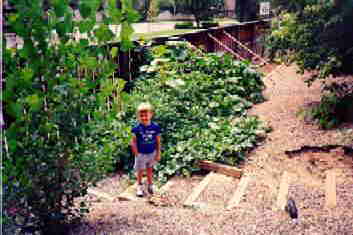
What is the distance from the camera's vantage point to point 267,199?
4.66 metres

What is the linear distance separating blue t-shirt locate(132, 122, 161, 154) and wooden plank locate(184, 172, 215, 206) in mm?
674

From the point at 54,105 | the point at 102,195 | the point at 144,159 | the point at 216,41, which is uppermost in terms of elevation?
the point at 216,41

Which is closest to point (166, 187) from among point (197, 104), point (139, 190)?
point (139, 190)

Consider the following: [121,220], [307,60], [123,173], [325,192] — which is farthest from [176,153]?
[307,60]

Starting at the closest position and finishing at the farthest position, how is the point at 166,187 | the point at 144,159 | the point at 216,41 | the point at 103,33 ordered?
1. the point at 103,33
2. the point at 144,159
3. the point at 166,187
4. the point at 216,41

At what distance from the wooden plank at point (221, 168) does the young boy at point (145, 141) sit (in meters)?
1.05

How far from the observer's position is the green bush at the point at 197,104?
6.10 metres

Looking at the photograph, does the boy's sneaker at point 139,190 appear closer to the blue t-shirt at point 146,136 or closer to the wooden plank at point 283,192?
the blue t-shirt at point 146,136

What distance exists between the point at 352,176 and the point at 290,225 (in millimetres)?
1949

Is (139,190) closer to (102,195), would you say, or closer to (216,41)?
(102,195)

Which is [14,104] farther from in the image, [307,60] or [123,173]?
[307,60]

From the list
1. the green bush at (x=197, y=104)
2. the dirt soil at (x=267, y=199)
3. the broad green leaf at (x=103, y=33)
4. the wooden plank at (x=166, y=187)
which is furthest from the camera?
the green bush at (x=197, y=104)

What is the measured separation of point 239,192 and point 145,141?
47.3 inches

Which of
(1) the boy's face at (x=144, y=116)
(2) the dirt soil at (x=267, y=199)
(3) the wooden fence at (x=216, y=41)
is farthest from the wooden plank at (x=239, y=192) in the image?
(3) the wooden fence at (x=216, y=41)
